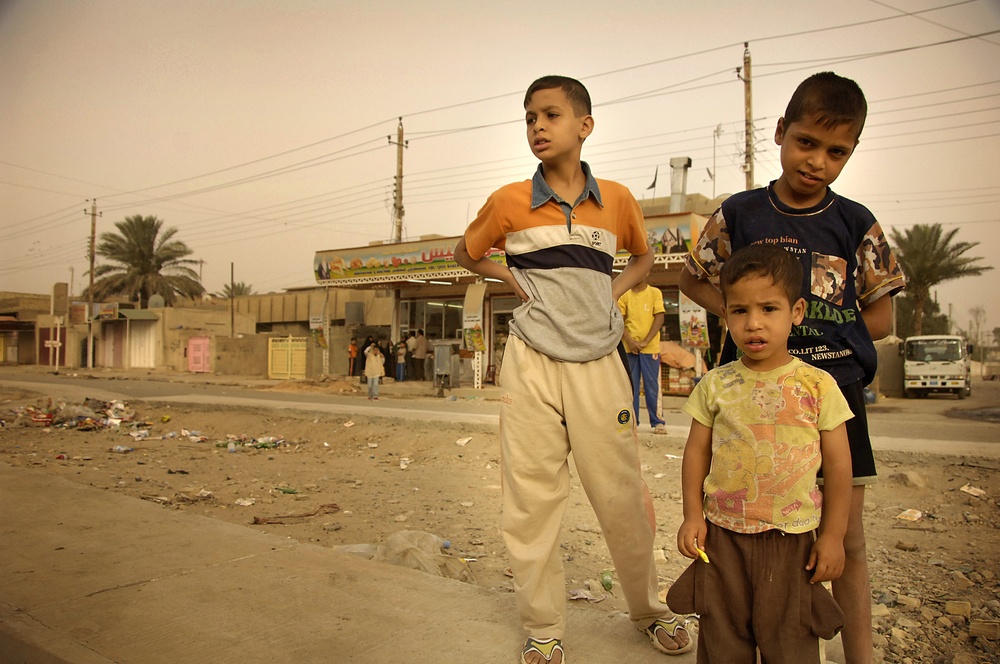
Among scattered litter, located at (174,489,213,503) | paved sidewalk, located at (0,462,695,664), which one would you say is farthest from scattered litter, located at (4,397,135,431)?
paved sidewalk, located at (0,462,695,664)

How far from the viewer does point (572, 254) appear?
7.82ft

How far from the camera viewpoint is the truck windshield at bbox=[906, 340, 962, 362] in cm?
2000

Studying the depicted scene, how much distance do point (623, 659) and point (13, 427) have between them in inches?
447

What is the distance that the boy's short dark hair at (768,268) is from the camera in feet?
5.79

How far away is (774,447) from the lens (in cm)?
174

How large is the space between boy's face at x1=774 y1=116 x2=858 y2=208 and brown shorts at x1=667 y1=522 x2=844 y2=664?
3.10ft

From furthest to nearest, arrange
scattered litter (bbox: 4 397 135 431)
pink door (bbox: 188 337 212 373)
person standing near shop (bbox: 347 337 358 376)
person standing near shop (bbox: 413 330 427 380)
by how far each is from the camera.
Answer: pink door (bbox: 188 337 212 373) < person standing near shop (bbox: 347 337 358 376) < person standing near shop (bbox: 413 330 427 380) < scattered litter (bbox: 4 397 135 431)

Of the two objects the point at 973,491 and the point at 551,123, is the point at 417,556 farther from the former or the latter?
the point at 973,491

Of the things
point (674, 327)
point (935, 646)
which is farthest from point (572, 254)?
point (674, 327)

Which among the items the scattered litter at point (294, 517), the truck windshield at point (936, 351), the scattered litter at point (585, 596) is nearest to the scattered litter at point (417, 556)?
the scattered litter at point (585, 596)

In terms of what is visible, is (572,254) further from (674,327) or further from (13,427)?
(674,327)

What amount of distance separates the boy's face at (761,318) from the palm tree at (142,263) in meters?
42.1

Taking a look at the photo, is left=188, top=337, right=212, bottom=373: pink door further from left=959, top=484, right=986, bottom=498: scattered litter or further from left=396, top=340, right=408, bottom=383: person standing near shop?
left=959, top=484, right=986, bottom=498: scattered litter

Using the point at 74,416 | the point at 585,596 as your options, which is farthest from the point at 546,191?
the point at 74,416
